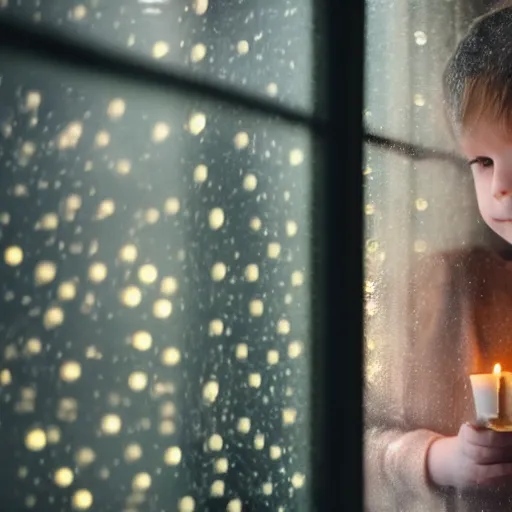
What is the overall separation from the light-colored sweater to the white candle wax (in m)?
0.04

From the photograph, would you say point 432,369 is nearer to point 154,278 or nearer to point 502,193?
point 502,193

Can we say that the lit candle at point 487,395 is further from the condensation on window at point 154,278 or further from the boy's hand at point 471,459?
the condensation on window at point 154,278

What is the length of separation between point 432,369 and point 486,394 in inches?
3.4

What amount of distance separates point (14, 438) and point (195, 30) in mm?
501

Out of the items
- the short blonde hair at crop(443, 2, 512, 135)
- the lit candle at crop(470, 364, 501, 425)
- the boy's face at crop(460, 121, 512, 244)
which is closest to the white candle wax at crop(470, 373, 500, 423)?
the lit candle at crop(470, 364, 501, 425)

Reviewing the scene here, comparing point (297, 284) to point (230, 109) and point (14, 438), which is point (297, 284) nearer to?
point (230, 109)

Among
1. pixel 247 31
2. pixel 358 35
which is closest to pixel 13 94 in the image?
pixel 247 31

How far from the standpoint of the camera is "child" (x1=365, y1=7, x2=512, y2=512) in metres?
1.02

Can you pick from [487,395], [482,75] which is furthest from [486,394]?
[482,75]

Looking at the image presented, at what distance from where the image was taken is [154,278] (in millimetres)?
918

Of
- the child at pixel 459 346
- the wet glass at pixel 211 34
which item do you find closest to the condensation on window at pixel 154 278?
the wet glass at pixel 211 34

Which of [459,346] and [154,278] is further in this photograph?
[459,346]

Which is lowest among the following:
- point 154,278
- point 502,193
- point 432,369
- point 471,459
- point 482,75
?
point 471,459

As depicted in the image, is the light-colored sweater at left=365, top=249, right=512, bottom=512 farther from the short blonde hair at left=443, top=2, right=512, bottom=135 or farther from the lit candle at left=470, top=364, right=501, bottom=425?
the short blonde hair at left=443, top=2, right=512, bottom=135
